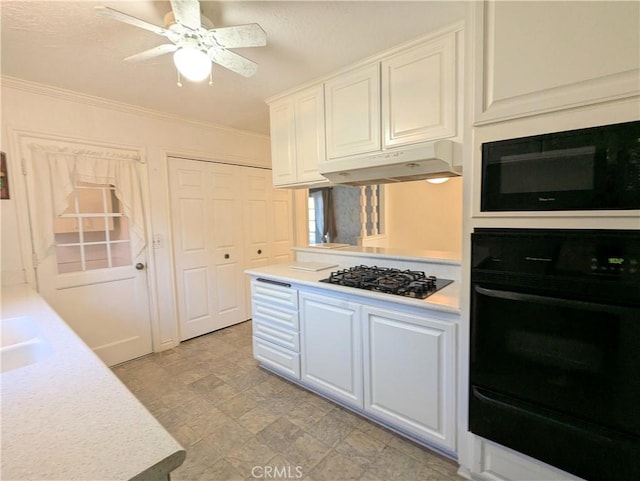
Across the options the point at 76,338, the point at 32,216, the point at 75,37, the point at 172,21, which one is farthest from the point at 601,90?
the point at 32,216

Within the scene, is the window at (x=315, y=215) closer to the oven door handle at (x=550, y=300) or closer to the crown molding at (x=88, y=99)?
the crown molding at (x=88, y=99)

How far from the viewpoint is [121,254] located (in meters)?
2.90

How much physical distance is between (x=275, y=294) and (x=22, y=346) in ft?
4.81

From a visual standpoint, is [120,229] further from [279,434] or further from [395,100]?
[395,100]

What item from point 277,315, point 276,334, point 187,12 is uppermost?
point 187,12

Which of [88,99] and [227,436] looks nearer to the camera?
[227,436]

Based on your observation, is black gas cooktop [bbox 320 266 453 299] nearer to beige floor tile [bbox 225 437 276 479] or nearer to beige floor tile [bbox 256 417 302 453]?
beige floor tile [bbox 256 417 302 453]

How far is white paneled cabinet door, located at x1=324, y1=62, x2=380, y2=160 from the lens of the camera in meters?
2.13

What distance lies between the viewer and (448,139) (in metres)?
1.82

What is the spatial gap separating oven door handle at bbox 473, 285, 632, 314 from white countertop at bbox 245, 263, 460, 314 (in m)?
0.20

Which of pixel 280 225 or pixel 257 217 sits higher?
pixel 257 217

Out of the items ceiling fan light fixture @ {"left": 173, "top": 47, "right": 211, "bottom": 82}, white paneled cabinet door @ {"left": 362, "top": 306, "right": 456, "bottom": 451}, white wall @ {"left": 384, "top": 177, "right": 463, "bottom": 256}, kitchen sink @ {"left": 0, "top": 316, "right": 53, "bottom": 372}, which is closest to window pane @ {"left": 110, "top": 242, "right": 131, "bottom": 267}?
kitchen sink @ {"left": 0, "top": 316, "right": 53, "bottom": 372}

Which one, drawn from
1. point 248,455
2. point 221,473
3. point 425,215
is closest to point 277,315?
point 248,455

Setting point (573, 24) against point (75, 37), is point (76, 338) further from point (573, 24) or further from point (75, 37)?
point (573, 24)
